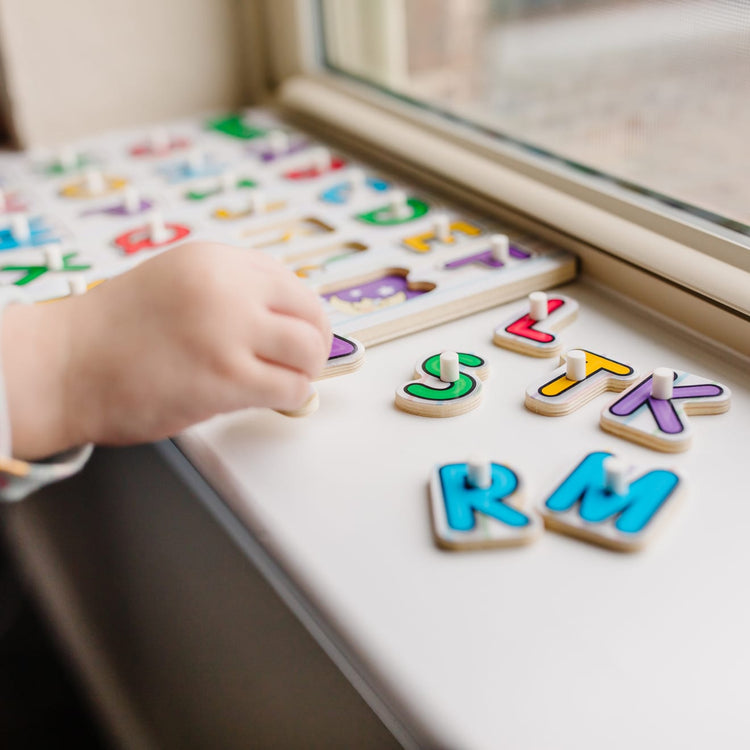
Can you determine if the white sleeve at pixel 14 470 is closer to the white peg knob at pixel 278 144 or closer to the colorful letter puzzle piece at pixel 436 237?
the colorful letter puzzle piece at pixel 436 237

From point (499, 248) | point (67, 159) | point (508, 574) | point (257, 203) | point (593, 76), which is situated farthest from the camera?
point (593, 76)

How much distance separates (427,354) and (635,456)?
143 millimetres

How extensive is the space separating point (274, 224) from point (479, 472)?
0.36 metres

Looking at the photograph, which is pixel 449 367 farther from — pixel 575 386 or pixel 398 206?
pixel 398 206

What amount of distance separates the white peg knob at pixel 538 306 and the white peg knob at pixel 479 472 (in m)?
0.16

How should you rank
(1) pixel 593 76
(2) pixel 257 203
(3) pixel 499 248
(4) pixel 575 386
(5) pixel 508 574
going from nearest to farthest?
(5) pixel 508 574
(4) pixel 575 386
(3) pixel 499 248
(2) pixel 257 203
(1) pixel 593 76

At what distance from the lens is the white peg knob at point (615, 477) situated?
15.1 inches

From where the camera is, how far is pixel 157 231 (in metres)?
0.65

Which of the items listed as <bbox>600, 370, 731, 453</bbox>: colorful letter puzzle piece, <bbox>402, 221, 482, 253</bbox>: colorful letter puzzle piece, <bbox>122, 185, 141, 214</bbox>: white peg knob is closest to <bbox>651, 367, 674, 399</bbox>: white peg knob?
<bbox>600, 370, 731, 453</bbox>: colorful letter puzzle piece

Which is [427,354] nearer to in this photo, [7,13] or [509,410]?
[509,410]

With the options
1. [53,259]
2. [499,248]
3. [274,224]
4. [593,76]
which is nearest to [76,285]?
[53,259]

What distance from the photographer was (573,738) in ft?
0.98

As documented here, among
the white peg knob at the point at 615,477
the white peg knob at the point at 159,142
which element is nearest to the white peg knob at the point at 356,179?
the white peg knob at the point at 159,142

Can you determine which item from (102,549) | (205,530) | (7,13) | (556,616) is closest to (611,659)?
(556,616)
